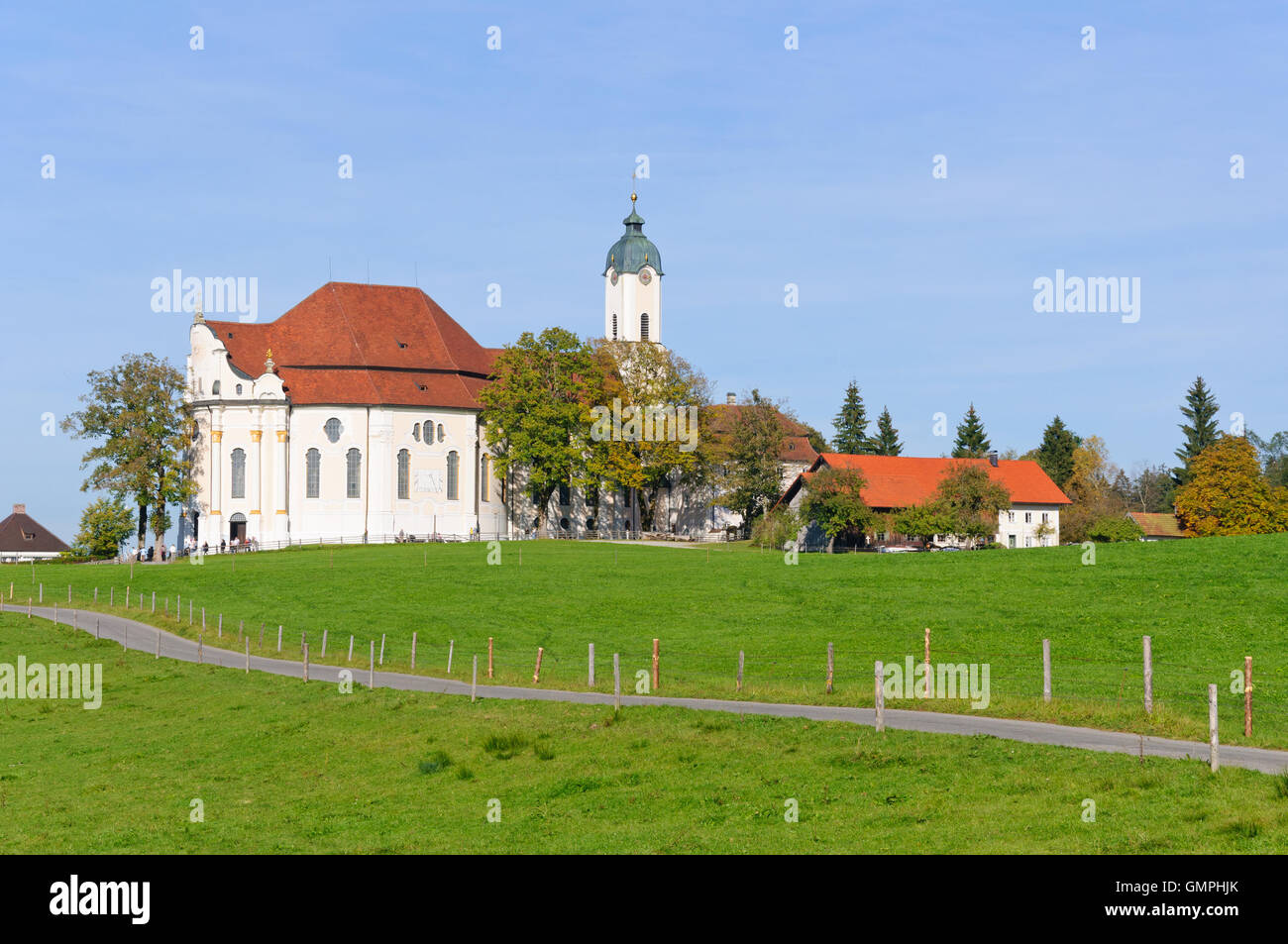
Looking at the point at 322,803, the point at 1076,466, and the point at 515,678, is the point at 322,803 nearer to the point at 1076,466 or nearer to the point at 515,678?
the point at 515,678

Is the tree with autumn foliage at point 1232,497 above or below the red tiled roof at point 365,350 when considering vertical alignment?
below

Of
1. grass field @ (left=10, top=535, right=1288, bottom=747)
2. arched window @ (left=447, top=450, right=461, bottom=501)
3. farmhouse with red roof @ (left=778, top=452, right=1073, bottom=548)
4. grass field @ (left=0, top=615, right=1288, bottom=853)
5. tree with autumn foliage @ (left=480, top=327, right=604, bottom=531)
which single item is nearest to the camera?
grass field @ (left=0, top=615, right=1288, bottom=853)

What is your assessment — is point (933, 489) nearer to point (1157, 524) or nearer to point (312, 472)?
point (1157, 524)

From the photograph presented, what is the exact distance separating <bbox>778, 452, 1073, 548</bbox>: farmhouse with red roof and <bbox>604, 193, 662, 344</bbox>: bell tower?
1886cm

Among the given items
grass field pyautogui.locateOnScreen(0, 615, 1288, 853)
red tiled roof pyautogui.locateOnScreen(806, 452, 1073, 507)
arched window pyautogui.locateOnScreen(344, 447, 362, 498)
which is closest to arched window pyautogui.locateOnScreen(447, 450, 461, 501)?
arched window pyautogui.locateOnScreen(344, 447, 362, 498)

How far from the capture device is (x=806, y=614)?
48.6 meters

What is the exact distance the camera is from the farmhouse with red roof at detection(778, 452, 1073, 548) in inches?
3703

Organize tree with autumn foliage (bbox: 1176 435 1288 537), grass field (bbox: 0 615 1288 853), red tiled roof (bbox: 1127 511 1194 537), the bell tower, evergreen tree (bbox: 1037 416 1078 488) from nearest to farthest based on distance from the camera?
grass field (bbox: 0 615 1288 853), tree with autumn foliage (bbox: 1176 435 1288 537), the bell tower, red tiled roof (bbox: 1127 511 1194 537), evergreen tree (bbox: 1037 416 1078 488)

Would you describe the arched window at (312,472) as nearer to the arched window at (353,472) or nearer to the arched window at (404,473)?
the arched window at (353,472)

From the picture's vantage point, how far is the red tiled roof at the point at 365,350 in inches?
3639

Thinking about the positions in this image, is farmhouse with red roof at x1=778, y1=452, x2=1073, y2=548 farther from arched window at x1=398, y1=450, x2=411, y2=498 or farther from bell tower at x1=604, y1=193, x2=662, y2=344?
arched window at x1=398, y1=450, x2=411, y2=498

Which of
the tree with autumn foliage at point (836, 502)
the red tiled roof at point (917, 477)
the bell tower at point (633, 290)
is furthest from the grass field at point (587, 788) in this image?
the bell tower at point (633, 290)

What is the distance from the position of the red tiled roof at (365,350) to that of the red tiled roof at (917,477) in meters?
28.6
